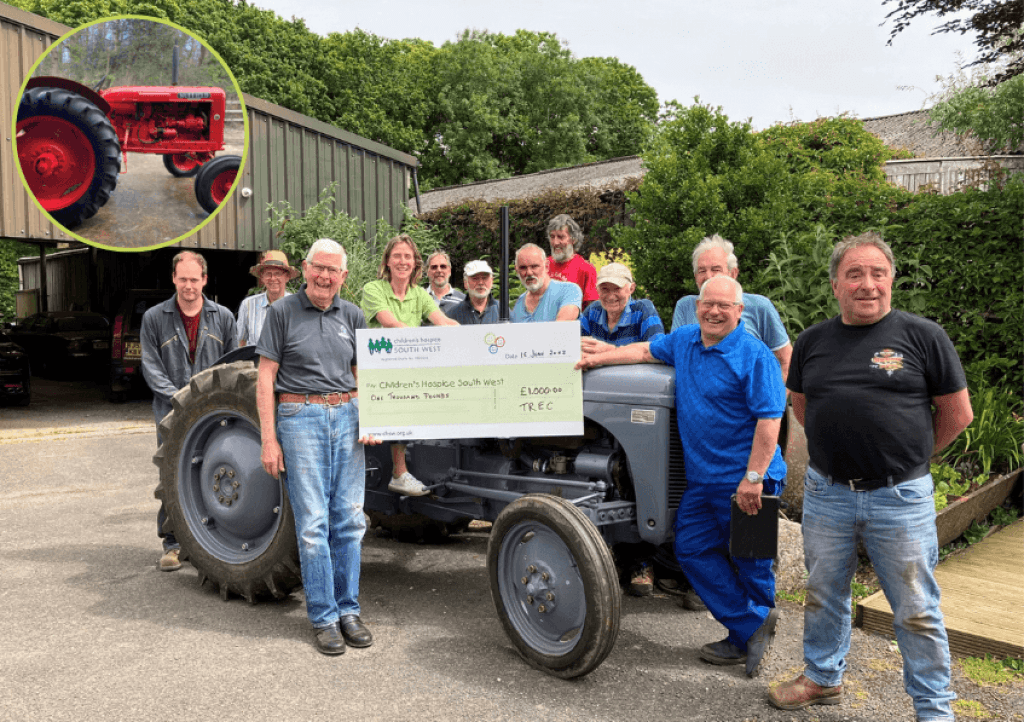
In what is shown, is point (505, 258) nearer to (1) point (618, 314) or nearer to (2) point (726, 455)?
(1) point (618, 314)

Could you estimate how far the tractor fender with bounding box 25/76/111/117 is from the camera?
11.2 m

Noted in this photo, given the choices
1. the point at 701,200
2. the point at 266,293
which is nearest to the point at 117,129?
the point at 266,293

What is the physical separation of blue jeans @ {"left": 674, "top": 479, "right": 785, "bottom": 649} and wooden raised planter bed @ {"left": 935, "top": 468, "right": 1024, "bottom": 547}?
194 cm

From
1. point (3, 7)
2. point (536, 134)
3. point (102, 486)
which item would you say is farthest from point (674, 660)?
point (536, 134)

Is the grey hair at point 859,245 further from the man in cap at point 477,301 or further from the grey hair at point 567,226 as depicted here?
the grey hair at point 567,226

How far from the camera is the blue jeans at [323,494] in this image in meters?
3.99

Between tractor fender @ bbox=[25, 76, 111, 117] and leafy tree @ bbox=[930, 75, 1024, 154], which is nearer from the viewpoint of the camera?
tractor fender @ bbox=[25, 76, 111, 117]

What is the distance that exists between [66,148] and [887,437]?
11760 mm

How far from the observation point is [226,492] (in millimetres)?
4668

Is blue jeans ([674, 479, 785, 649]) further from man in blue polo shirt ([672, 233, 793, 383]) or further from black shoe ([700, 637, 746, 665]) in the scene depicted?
man in blue polo shirt ([672, 233, 793, 383])

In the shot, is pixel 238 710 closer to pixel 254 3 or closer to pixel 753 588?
pixel 753 588

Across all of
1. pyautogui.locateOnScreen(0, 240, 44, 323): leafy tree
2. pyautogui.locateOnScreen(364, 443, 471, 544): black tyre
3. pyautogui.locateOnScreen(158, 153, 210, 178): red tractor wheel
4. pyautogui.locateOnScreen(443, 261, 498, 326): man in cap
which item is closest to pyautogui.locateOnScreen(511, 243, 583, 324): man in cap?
pyautogui.locateOnScreen(443, 261, 498, 326): man in cap

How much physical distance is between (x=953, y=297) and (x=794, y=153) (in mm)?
8278

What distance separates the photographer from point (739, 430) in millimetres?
3586
